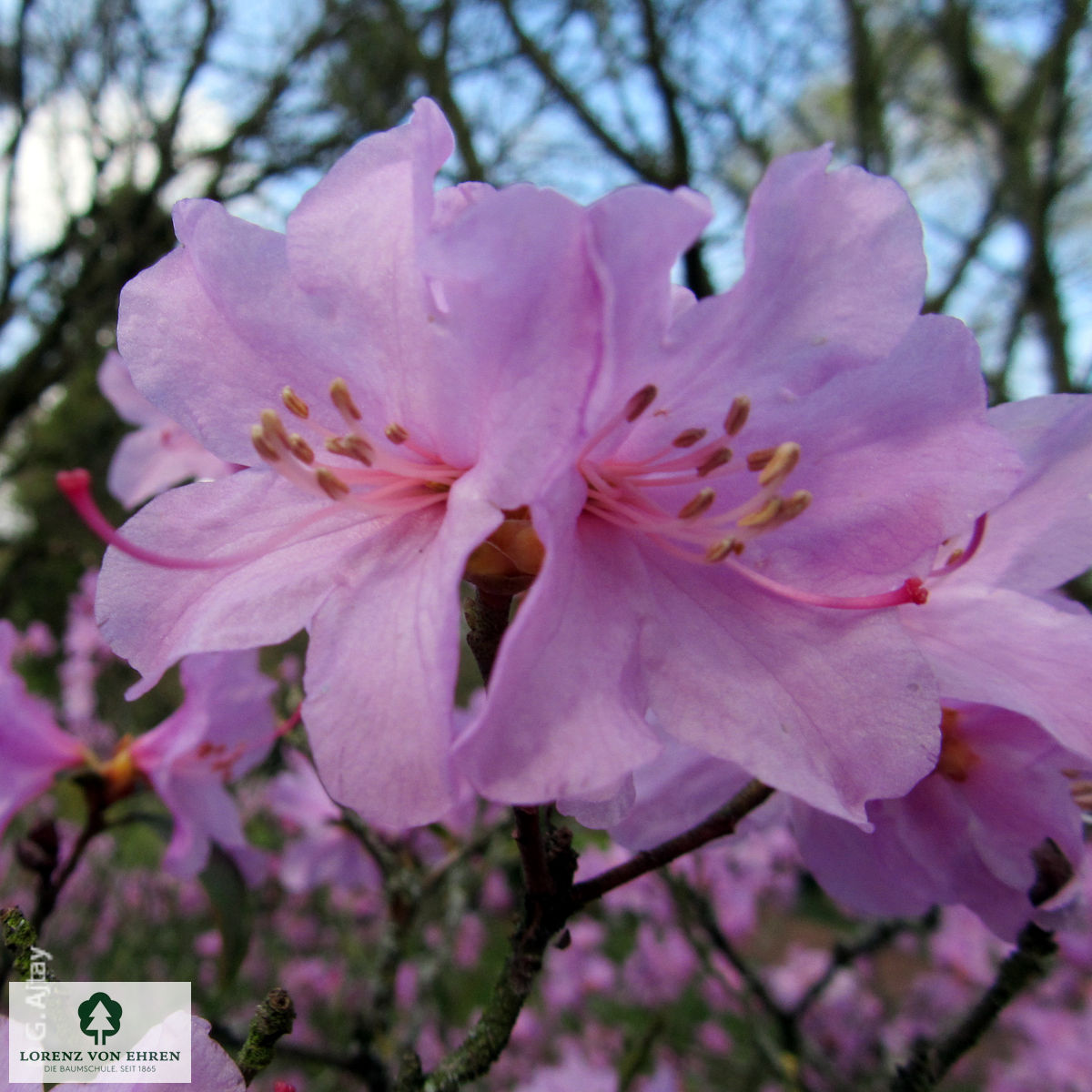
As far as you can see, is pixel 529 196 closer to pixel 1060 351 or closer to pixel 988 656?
pixel 988 656

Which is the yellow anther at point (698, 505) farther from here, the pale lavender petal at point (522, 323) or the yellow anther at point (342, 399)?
the yellow anther at point (342, 399)

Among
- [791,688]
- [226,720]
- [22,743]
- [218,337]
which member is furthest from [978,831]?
[22,743]

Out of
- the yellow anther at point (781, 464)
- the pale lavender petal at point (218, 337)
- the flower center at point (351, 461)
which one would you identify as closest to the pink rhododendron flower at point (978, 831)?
the yellow anther at point (781, 464)

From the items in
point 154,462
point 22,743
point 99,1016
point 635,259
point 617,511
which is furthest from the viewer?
point 154,462

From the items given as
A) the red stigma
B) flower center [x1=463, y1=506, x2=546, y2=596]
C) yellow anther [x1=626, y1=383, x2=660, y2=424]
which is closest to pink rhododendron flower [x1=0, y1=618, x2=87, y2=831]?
flower center [x1=463, y1=506, x2=546, y2=596]

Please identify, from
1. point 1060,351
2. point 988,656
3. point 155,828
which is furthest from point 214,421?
point 1060,351

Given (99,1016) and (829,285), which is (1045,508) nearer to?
(829,285)
